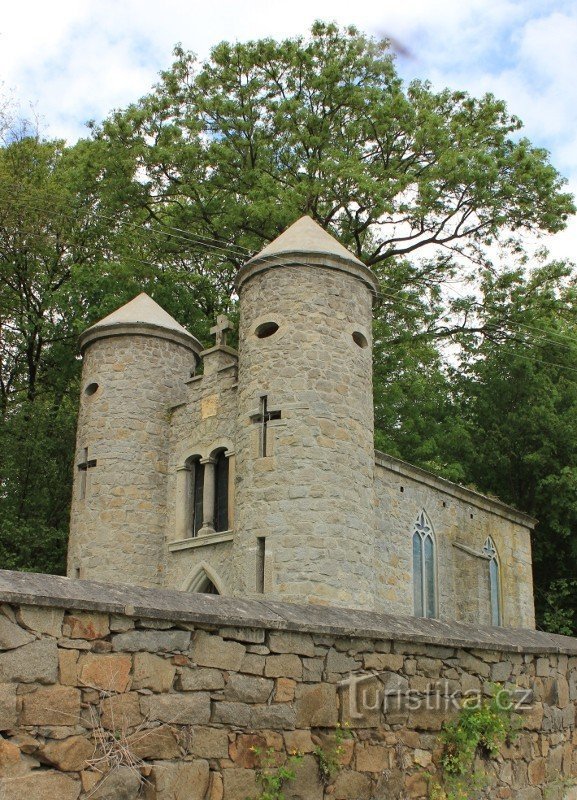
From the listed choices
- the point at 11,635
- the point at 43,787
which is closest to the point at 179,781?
the point at 43,787

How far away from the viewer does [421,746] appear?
6785 mm

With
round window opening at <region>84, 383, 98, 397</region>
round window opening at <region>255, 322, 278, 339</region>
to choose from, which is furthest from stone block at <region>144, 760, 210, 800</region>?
round window opening at <region>84, 383, 98, 397</region>

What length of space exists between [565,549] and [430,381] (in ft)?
20.3

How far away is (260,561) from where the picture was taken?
14.4 m

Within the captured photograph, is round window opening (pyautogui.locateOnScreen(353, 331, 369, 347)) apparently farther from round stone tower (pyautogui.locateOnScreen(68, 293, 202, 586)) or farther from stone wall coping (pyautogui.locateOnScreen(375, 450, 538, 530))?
round stone tower (pyautogui.locateOnScreen(68, 293, 202, 586))

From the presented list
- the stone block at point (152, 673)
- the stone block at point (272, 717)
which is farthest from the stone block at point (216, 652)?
the stone block at point (272, 717)

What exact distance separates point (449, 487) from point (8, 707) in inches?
581

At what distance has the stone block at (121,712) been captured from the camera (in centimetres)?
510

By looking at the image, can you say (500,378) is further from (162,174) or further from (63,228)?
(63,228)

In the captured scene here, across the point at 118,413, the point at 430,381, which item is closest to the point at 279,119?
the point at 430,381

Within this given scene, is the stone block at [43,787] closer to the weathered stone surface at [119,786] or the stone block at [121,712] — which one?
the weathered stone surface at [119,786]

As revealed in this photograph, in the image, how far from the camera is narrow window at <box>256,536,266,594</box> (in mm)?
14203

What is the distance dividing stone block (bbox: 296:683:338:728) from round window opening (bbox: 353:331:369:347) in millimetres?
10104

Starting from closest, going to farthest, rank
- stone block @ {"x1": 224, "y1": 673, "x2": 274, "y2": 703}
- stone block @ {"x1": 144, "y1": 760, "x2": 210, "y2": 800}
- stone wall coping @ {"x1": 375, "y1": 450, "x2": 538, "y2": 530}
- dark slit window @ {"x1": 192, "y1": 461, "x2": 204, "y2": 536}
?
stone block @ {"x1": 144, "y1": 760, "x2": 210, "y2": 800} → stone block @ {"x1": 224, "y1": 673, "x2": 274, "y2": 703} → stone wall coping @ {"x1": 375, "y1": 450, "x2": 538, "y2": 530} → dark slit window @ {"x1": 192, "y1": 461, "x2": 204, "y2": 536}
